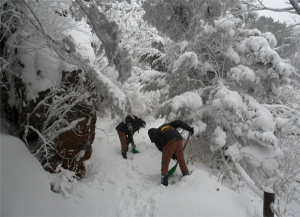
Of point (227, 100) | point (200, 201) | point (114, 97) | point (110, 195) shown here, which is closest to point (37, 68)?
point (114, 97)

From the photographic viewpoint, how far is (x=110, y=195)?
4176 mm

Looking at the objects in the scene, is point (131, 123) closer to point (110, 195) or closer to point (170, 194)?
point (110, 195)

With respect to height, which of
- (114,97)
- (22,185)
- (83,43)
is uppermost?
(83,43)

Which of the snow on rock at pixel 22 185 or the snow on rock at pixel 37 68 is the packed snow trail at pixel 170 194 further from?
the snow on rock at pixel 37 68

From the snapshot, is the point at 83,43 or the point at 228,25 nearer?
the point at 83,43

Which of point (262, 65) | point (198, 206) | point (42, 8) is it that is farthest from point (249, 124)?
point (42, 8)

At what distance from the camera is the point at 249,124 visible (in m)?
6.09

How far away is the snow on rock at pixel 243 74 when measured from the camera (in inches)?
227

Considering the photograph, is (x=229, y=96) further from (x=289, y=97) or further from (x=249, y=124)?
(x=289, y=97)

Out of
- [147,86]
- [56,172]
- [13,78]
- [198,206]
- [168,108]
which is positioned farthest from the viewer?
[147,86]

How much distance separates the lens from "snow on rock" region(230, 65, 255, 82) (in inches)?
227

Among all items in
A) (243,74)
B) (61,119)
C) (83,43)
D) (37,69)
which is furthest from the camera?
(243,74)

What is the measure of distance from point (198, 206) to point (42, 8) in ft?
16.6

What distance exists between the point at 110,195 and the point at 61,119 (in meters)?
1.90
